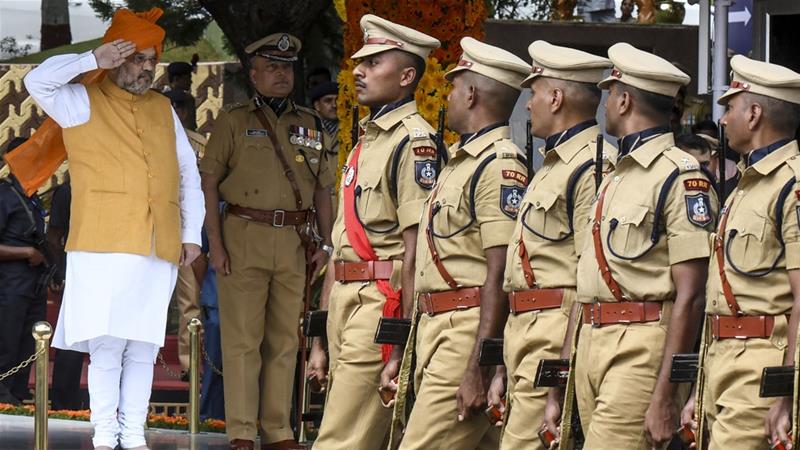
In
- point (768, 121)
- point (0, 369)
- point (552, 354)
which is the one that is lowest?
point (0, 369)

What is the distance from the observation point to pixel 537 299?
6922 millimetres

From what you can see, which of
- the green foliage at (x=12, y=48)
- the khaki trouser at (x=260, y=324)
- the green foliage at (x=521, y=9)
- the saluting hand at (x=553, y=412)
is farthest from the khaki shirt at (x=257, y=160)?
the green foliage at (x=12, y=48)

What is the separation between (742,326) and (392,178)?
225cm

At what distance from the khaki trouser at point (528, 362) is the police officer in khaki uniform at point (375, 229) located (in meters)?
0.89

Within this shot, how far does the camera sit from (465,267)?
736cm

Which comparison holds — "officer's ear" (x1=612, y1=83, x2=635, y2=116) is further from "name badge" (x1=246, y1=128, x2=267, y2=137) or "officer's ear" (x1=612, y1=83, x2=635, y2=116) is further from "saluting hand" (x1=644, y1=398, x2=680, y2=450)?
"name badge" (x1=246, y1=128, x2=267, y2=137)

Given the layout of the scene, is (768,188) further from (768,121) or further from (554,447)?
(554,447)

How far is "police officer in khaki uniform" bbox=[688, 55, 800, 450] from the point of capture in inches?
235

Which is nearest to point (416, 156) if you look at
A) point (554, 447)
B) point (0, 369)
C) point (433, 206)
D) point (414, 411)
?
point (433, 206)

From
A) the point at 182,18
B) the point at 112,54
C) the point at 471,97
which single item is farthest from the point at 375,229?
the point at 182,18

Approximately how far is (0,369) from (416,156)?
5.85 metres

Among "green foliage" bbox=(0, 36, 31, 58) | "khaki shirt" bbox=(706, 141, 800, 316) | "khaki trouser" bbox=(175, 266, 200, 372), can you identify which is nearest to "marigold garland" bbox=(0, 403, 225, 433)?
"khaki trouser" bbox=(175, 266, 200, 372)

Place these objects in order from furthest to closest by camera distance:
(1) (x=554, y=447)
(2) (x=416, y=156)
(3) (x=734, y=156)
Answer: (3) (x=734, y=156) < (2) (x=416, y=156) < (1) (x=554, y=447)

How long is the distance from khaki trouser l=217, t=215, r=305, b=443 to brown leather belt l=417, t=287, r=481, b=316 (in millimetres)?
2623
